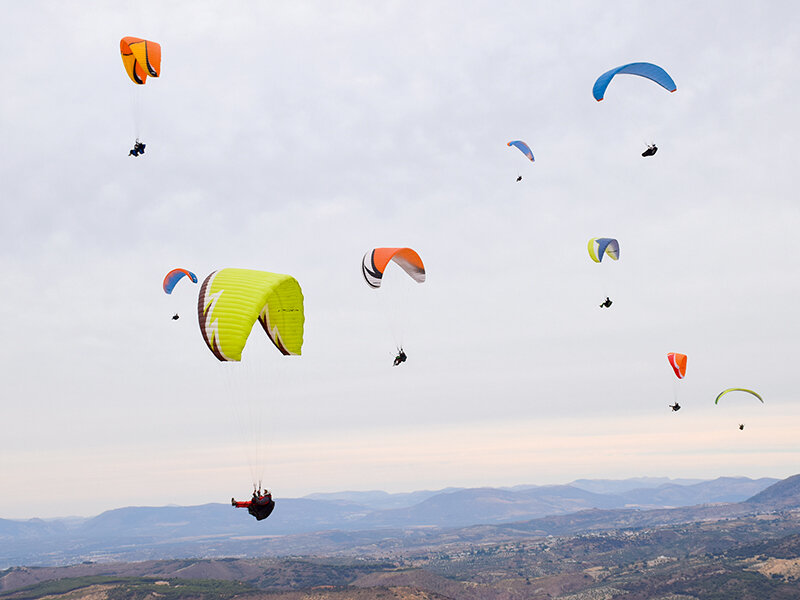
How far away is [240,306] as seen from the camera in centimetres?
2859

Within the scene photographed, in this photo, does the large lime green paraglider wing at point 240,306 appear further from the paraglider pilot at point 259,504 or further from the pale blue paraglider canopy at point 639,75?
the pale blue paraglider canopy at point 639,75

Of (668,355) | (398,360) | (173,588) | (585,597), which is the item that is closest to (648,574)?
(585,597)

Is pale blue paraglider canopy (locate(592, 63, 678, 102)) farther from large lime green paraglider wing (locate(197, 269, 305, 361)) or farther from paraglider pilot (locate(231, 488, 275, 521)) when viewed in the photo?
paraglider pilot (locate(231, 488, 275, 521))

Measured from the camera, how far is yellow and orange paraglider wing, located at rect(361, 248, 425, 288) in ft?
127

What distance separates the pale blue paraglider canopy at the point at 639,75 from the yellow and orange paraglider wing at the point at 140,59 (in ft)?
99.8

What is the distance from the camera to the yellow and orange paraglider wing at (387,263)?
38.7 m

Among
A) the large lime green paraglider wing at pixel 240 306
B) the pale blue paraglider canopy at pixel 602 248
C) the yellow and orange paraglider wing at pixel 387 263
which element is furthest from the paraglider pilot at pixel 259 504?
the pale blue paraglider canopy at pixel 602 248

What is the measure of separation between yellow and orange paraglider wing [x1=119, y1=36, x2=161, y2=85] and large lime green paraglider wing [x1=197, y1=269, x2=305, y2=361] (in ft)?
67.6

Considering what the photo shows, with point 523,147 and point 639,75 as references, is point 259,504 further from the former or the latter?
point 523,147

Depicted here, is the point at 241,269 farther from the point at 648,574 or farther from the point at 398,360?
the point at 648,574

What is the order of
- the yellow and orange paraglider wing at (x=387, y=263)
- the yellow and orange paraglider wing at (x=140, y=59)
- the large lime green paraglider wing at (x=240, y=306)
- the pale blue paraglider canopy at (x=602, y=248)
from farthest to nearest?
the pale blue paraglider canopy at (x=602, y=248) < the yellow and orange paraglider wing at (x=140, y=59) < the yellow and orange paraglider wing at (x=387, y=263) < the large lime green paraglider wing at (x=240, y=306)

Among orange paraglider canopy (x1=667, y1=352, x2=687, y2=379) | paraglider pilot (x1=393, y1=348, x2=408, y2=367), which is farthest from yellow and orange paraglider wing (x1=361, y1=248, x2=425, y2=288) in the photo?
orange paraglider canopy (x1=667, y1=352, x2=687, y2=379)

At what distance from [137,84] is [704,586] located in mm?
136368

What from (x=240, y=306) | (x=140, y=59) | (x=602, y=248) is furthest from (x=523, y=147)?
(x=240, y=306)
